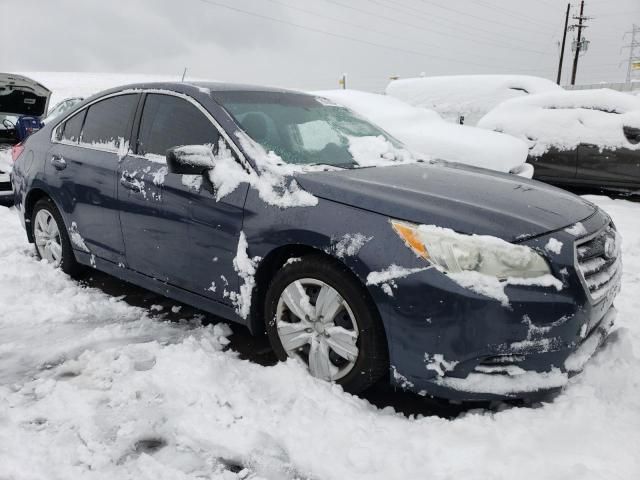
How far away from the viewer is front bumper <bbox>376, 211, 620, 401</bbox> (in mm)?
2299

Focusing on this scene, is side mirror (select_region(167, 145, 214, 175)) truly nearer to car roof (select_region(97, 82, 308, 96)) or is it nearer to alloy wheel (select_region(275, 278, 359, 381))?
car roof (select_region(97, 82, 308, 96))

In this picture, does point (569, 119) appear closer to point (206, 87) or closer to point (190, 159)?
point (206, 87)

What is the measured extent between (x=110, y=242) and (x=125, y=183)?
475 millimetres

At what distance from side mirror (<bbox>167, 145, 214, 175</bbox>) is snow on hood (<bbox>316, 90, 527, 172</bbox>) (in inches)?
138

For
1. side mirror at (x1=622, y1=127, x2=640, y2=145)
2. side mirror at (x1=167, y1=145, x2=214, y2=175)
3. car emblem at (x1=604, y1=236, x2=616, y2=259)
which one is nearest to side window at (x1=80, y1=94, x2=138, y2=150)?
side mirror at (x1=167, y1=145, x2=214, y2=175)

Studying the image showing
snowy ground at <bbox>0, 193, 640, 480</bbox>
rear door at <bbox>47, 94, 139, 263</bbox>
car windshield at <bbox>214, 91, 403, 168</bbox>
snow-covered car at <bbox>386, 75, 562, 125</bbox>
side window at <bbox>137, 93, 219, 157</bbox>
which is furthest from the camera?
snow-covered car at <bbox>386, 75, 562, 125</bbox>

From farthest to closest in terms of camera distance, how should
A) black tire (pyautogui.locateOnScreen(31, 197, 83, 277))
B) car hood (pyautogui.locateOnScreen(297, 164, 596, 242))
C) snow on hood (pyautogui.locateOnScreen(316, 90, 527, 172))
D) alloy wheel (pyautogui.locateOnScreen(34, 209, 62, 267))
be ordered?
snow on hood (pyautogui.locateOnScreen(316, 90, 527, 172))
alloy wheel (pyautogui.locateOnScreen(34, 209, 62, 267))
black tire (pyautogui.locateOnScreen(31, 197, 83, 277))
car hood (pyautogui.locateOnScreen(297, 164, 596, 242))

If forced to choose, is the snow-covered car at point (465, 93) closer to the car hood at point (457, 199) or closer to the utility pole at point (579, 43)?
the car hood at point (457, 199)

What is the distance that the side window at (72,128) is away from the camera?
4.27m

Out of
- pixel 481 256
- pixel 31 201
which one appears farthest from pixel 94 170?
pixel 481 256

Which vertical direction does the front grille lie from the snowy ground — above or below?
above

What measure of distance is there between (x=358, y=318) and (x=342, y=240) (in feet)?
1.21

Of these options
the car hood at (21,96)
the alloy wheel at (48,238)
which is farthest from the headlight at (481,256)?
the car hood at (21,96)

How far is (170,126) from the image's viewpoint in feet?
11.6
